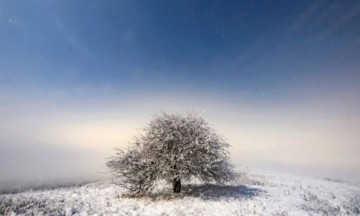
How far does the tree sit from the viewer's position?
22.2 m

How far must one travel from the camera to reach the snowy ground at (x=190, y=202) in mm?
17891

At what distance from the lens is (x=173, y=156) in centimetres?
2211

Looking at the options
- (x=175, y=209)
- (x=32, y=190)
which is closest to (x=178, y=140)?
(x=175, y=209)

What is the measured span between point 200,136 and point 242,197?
16.5ft

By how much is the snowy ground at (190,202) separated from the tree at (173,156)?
1361mm

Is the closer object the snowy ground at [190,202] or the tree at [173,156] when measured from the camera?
the snowy ground at [190,202]

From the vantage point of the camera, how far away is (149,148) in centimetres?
2311

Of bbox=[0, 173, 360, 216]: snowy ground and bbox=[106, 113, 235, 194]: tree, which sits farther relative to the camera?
bbox=[106, 113, 235, 194]: tree

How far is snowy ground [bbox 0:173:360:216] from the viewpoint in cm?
1789

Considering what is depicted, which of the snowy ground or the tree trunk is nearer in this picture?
the snowy ground

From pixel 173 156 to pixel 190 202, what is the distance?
3.30m

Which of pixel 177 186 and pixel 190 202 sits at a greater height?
pixel 177 186

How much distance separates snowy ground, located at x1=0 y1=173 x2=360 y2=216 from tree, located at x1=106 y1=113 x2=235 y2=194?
4.46 feet

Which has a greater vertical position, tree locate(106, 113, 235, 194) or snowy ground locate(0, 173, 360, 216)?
tree locate(106, 113, 235, 194)
